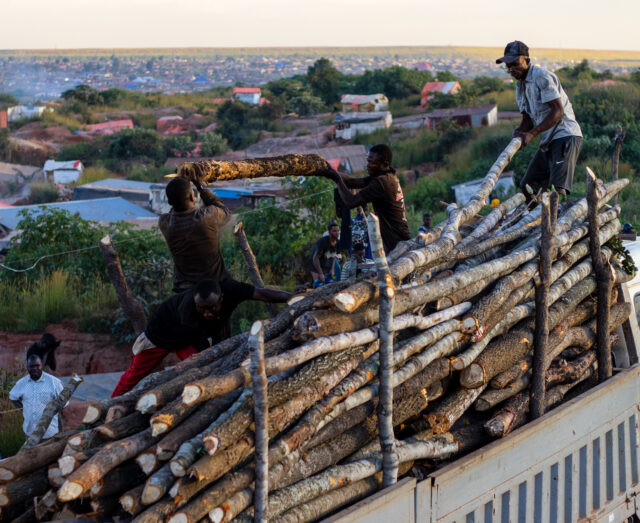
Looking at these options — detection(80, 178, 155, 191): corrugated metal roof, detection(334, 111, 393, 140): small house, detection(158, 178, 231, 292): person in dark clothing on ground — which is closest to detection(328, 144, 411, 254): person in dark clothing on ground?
detection(158, 178, 231, 292): person in dark clothing on ground

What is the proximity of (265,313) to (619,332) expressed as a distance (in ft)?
19.3

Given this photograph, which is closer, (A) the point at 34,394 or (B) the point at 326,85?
(A) the point at 34,394

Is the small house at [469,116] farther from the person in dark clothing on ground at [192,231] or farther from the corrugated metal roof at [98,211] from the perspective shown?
the person in dark clothing on ground at [192,231]

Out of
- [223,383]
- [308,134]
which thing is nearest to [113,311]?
[223,383]

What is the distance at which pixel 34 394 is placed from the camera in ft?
19.5

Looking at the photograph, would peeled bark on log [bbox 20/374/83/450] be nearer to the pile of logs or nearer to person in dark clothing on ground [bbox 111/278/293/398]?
the pile of logs

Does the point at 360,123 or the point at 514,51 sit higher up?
the point at 514,51

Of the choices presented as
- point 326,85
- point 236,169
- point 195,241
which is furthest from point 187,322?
point 326,85

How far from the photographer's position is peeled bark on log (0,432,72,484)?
9.96ft

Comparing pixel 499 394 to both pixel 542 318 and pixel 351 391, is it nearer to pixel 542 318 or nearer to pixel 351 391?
pixel 542 318

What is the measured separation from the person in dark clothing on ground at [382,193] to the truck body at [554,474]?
61.2 inches

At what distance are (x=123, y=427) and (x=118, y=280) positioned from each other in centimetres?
266

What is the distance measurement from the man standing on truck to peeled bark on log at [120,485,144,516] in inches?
140

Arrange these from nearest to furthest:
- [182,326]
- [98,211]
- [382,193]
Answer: [182,326], [382,193], [98,211]
